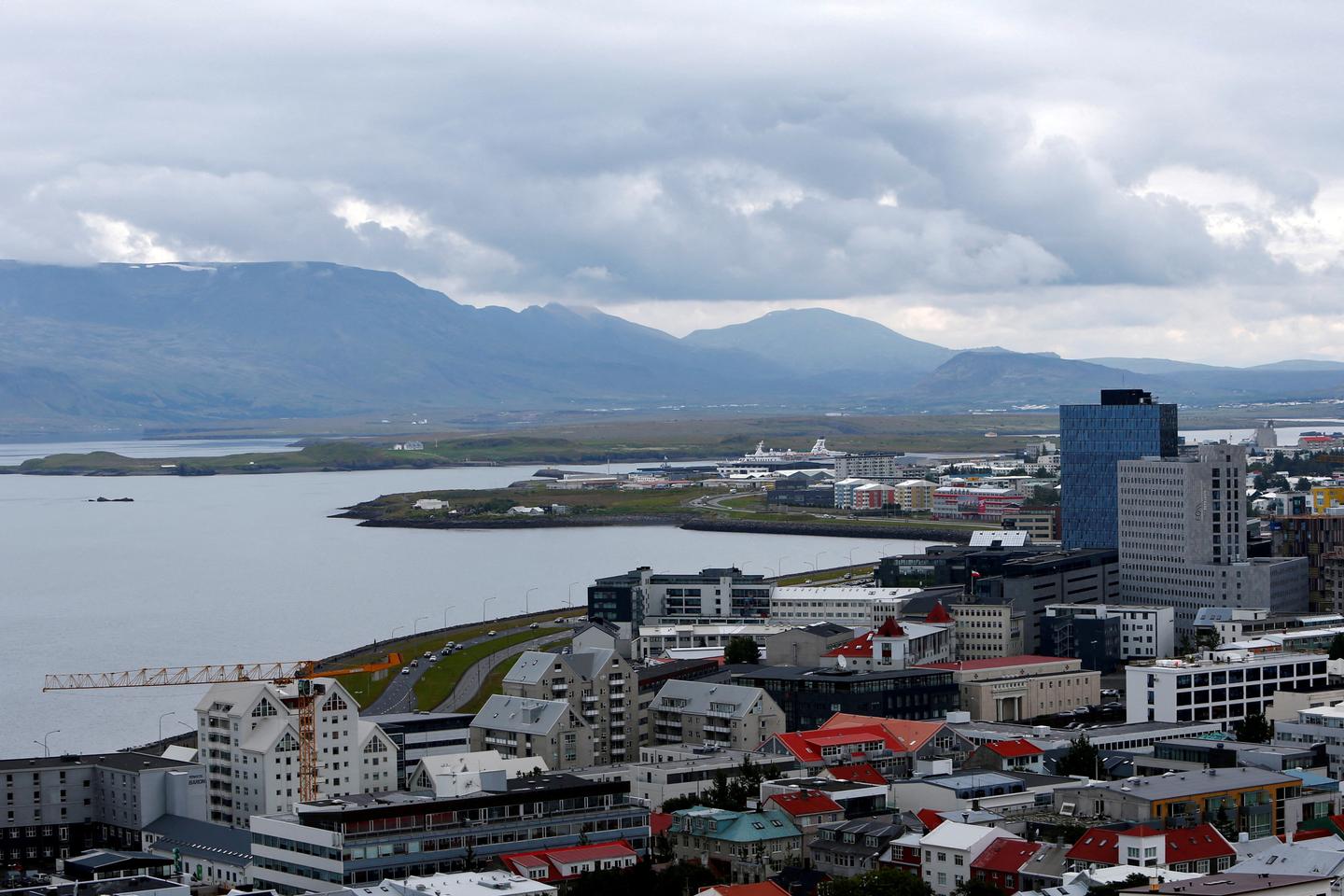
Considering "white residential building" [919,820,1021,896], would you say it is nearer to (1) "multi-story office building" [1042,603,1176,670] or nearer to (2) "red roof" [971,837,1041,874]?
(2) "red roof" [971,837,1041,874]

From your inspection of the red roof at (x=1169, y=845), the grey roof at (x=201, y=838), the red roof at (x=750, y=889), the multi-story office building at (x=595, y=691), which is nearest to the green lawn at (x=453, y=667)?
the multi-story office building at (x=595, y=691)

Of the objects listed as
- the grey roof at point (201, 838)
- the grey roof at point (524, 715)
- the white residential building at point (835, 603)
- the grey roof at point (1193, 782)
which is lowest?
the grey roof at point (201, 838)

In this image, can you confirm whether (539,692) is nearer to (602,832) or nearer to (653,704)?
(653,704)

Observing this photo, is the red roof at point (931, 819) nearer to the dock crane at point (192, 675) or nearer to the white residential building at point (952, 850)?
the white residential building at point (952, 850)

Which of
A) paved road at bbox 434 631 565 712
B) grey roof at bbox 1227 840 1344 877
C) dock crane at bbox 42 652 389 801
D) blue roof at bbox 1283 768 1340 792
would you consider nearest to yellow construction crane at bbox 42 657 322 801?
dock crane at bbox 42 652 389 801

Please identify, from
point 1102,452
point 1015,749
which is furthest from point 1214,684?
point 1102,452

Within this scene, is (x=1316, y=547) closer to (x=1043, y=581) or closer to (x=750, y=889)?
(x=1043, y=581)
